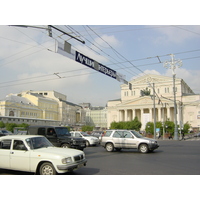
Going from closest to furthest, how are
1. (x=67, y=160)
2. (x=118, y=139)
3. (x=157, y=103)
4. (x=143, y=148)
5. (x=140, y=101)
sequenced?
1. (x=67, y=160)
2. (x=143, y=148)
3. (x=118, y=139)
4. (x=157, y=103)
5. (x=140, y=101)

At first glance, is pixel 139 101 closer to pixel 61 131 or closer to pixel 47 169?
pixel 61 131

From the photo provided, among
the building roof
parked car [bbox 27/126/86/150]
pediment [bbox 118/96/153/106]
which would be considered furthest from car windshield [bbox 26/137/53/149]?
pediment [bbox 118/96/153/106]

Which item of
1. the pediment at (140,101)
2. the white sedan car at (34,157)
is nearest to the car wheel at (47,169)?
the white sedan car at (34,157)

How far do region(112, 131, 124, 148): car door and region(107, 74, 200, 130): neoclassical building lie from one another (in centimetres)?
6369

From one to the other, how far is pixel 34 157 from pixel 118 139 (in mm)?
9849

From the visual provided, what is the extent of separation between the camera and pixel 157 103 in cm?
8294

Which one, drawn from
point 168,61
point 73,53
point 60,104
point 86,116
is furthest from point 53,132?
point 86,116

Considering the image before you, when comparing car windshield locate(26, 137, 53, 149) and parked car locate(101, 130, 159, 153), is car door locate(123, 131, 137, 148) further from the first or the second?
car windshield locate(26, 137, 53, 149)

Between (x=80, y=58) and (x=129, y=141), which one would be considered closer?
(x=80, y=58)

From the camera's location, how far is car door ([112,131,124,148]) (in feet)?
54.6

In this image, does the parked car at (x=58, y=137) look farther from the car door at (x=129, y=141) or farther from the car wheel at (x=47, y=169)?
the car wheel at (x=47, y=169)

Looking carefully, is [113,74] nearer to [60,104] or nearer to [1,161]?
[1,161]

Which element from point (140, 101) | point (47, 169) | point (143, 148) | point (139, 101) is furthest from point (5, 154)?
point (139, 101)

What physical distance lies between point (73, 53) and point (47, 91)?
355 feet
